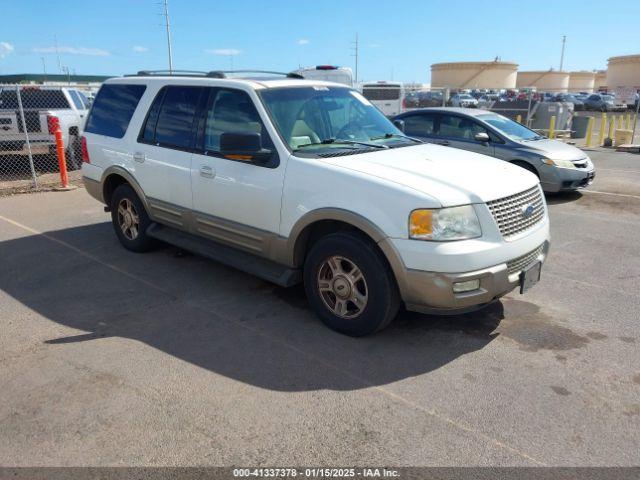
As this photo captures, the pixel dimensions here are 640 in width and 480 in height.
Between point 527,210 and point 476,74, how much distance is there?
5534 centimetres

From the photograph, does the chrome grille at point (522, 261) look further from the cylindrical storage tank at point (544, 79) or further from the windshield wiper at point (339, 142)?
the cylindrical storage tank at point (544, 79)

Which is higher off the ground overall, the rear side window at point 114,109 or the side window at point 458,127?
the rear side window at point 114,109

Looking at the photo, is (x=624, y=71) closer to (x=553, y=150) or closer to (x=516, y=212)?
(x=553, y=150)

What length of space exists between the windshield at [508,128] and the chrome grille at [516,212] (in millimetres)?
5606

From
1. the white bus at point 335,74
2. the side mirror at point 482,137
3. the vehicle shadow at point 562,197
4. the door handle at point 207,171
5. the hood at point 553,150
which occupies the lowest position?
the vehicle shadow at point 562,197

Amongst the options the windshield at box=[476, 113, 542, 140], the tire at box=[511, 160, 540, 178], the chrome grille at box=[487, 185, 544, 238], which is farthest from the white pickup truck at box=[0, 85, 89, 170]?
the chrome grille at box=[487, 185, 544, 238]

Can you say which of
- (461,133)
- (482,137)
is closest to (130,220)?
(482,137)

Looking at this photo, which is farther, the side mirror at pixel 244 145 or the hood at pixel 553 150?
the hood at pixel 553 150

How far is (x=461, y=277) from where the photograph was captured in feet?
11.5

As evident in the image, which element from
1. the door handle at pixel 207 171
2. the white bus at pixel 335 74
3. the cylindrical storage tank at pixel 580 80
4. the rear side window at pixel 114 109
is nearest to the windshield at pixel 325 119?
the door handle at pixel 207 171

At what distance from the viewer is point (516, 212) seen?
3898 mm

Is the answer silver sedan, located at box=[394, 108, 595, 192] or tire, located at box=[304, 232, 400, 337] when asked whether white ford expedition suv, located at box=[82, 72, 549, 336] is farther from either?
silver sedan, located at box=[394, 108, 595, 192]

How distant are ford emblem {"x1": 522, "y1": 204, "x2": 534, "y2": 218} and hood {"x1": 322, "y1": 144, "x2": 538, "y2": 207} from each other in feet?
0.47

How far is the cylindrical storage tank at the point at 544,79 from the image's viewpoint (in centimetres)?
6519
